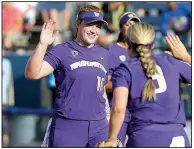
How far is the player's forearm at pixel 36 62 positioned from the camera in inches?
232

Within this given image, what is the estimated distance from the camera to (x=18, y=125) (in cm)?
1135

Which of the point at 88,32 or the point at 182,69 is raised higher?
the point at 88,32

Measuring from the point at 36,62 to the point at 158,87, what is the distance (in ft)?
3.84

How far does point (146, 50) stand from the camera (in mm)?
5449

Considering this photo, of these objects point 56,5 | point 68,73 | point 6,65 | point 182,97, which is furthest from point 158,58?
point 56,5

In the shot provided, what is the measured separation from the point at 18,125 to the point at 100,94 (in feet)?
17.2

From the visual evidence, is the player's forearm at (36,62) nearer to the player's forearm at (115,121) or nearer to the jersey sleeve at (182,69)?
the player's forearm at (115,121)

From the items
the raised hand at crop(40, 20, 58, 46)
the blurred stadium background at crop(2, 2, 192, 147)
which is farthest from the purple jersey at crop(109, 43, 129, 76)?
the blurred stadium background at crop(2, 2, 192, 147)

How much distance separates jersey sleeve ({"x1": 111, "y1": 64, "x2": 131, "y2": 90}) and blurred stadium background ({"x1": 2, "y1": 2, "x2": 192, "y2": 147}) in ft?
15.4

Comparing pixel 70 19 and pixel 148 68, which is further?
pixel 70 19

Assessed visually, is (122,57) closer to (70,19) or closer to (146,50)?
(146,50)

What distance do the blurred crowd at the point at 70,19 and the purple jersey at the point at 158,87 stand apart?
Result: 20.7ft

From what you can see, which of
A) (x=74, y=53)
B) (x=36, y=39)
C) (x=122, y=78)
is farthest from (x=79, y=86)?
(x=36, y=39)


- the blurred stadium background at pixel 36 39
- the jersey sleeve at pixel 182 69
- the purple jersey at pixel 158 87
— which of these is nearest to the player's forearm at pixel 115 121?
the purple jersey at pixel 158 87
